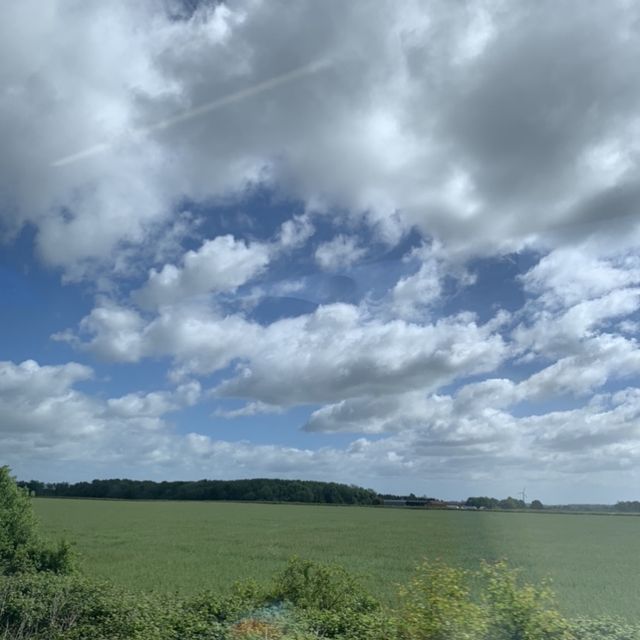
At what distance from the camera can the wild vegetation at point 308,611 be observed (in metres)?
A: 8.05

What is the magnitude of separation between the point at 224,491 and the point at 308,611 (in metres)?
131

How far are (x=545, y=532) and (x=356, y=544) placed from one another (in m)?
27.0

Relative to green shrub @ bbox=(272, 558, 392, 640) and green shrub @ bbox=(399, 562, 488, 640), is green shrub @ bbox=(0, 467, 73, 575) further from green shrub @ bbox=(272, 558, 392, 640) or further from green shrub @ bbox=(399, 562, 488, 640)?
green shrub @ bbox=(399, 562, 488, 640)

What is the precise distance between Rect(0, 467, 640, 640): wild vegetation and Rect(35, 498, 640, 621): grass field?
727cm

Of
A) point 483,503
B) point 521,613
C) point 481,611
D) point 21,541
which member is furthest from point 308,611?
point 483,503

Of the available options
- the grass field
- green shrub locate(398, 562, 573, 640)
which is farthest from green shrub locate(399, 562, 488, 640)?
the grass field

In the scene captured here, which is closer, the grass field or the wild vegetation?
the wild vegetation

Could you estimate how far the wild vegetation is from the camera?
26.4 ft

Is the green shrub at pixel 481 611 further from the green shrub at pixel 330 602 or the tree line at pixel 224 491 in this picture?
the tree line at pixel 224 491

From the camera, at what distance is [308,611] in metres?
10.5

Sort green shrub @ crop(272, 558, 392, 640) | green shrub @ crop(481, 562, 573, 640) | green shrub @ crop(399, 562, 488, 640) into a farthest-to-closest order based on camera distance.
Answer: green shrub @ crop(272, 558, 392, 640)
green shrub @ crop(399, 562, 488, 640)
green shrub @ crop(481, 562, 573, 640)

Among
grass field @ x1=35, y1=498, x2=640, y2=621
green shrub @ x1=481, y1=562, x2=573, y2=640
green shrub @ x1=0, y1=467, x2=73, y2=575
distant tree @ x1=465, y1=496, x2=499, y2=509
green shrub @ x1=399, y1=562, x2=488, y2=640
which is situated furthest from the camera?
distant tree @ x1=465, y1=496, x2=499, y2=509

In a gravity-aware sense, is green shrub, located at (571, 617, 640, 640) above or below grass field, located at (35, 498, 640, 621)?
above

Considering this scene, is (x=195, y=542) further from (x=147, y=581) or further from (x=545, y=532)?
(x=545, y=532)
